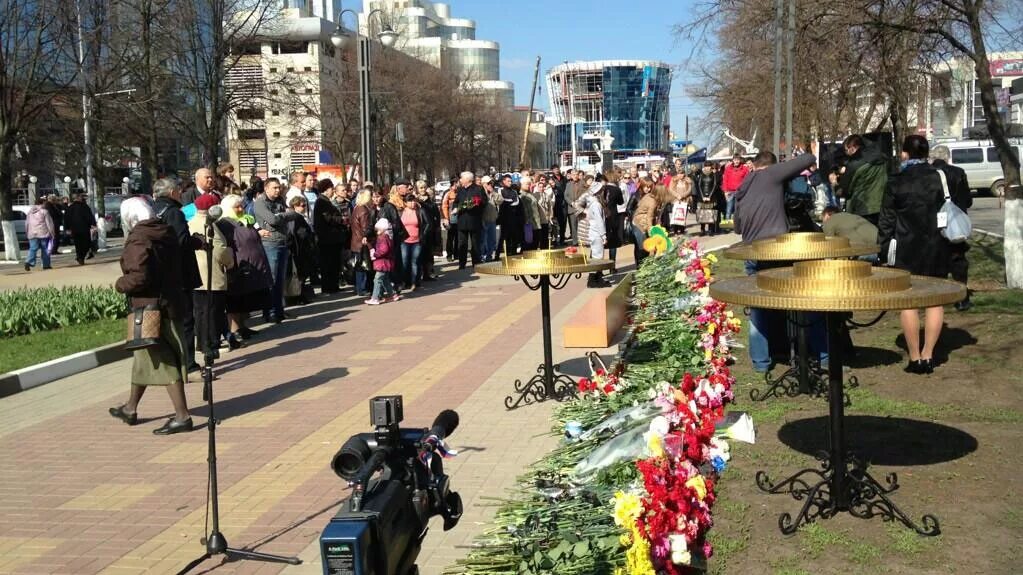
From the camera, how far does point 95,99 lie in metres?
31.0

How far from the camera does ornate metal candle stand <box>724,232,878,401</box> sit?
22.7ft

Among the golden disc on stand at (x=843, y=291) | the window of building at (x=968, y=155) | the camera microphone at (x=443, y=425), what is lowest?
the camera microphone at (x=443, y=425)

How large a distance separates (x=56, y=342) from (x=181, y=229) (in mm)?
3829

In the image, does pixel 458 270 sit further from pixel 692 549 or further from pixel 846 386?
pixel 692 549

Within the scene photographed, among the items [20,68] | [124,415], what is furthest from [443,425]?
[20,68]

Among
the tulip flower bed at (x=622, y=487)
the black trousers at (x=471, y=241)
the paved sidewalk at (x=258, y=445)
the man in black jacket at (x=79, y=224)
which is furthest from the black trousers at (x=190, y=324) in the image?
the man in black jacket at (x=79, y=224)

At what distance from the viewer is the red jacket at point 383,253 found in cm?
1523

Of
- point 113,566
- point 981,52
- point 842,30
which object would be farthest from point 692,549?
point 842,30

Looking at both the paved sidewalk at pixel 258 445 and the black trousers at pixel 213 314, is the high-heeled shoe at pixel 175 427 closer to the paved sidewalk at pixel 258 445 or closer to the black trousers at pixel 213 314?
the paved sidewalk at pixel 258 445

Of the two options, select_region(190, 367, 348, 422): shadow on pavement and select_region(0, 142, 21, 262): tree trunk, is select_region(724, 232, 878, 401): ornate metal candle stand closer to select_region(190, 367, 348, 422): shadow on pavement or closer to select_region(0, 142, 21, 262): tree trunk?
select_region(190, 367, 348, 422): shadow on pavement

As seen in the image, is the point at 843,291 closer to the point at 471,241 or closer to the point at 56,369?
the point at 56,369

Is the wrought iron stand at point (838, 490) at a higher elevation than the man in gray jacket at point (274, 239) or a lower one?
lower

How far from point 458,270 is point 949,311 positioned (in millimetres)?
11237

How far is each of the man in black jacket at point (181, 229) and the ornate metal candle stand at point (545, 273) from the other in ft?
8.91
